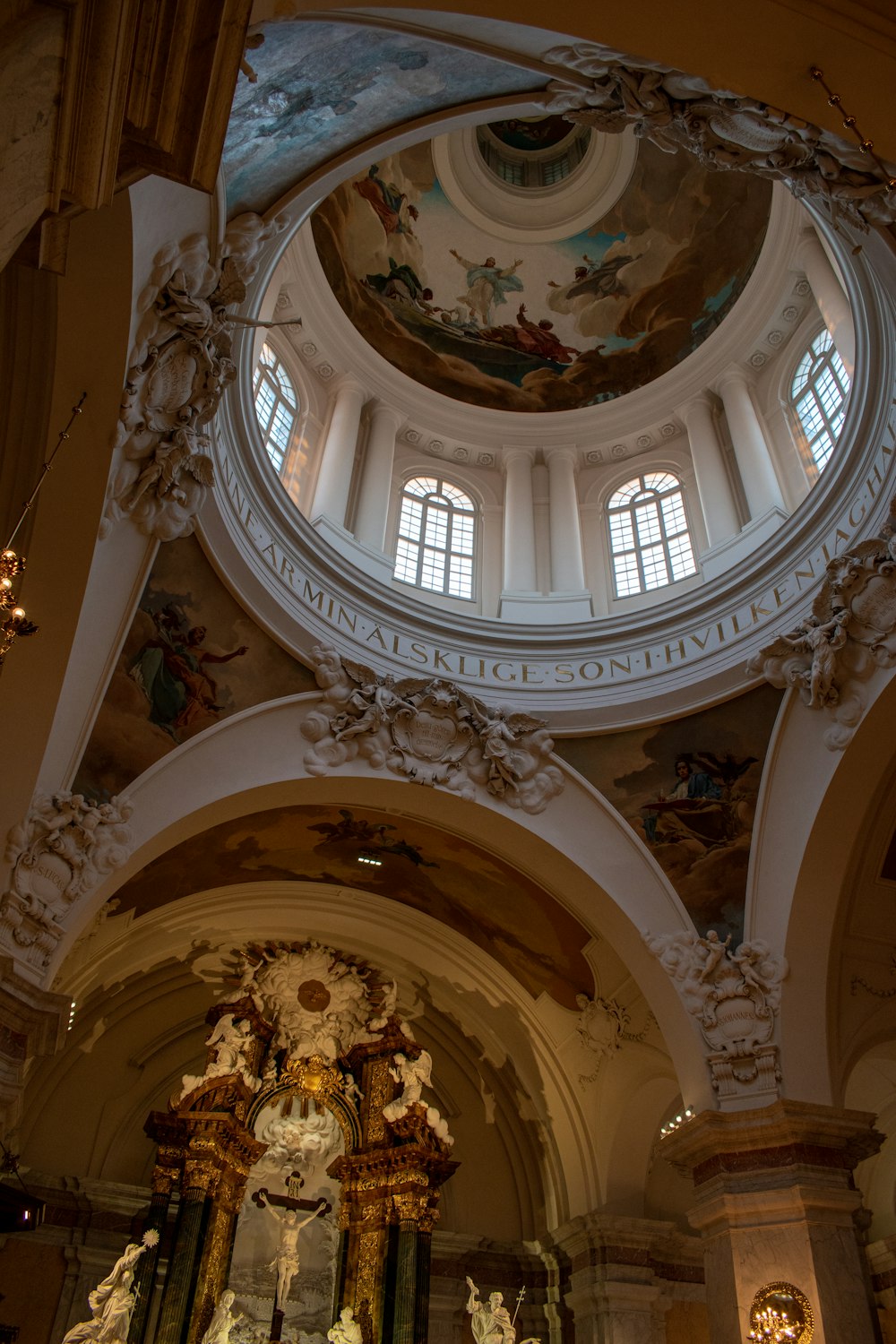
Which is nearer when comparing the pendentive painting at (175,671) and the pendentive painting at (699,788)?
the pendentive painting at (175,671)

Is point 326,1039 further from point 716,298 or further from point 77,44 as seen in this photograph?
point 77,44

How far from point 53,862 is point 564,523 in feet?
30.5

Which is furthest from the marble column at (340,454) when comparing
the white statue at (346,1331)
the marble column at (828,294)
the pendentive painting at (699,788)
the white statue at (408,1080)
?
the white statue at (346,1331)

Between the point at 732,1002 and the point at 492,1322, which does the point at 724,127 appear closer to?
the point at 732,1002

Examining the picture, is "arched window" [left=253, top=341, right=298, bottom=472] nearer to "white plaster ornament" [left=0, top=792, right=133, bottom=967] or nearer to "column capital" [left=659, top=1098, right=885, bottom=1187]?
"white plaster ornament" [left=0, top=792, right=133, bottom=967]

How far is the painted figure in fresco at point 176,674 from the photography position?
36.4 feet

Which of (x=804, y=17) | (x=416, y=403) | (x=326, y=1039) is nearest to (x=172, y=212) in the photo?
(x=804, y=17)

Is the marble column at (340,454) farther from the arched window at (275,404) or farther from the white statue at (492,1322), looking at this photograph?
the white statue at (492,1322)

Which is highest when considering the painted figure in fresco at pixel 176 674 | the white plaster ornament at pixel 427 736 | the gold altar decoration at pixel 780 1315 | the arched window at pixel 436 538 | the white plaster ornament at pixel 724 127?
the arched window at pixel 436 538

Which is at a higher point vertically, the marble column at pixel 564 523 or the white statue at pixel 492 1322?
the marble column at pixel 564 523

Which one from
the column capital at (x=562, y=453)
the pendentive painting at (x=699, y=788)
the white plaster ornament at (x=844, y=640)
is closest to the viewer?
the white plaster ornament at (x=844, y=640)

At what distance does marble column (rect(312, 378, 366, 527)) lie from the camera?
14.8m

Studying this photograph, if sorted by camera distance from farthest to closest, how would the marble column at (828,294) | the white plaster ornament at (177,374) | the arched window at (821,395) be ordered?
the arched window at (821,395)
the marble column at (828,294)
the white plaster ornament at (177,374)

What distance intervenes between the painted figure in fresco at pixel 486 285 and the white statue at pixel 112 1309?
47.8 ft
